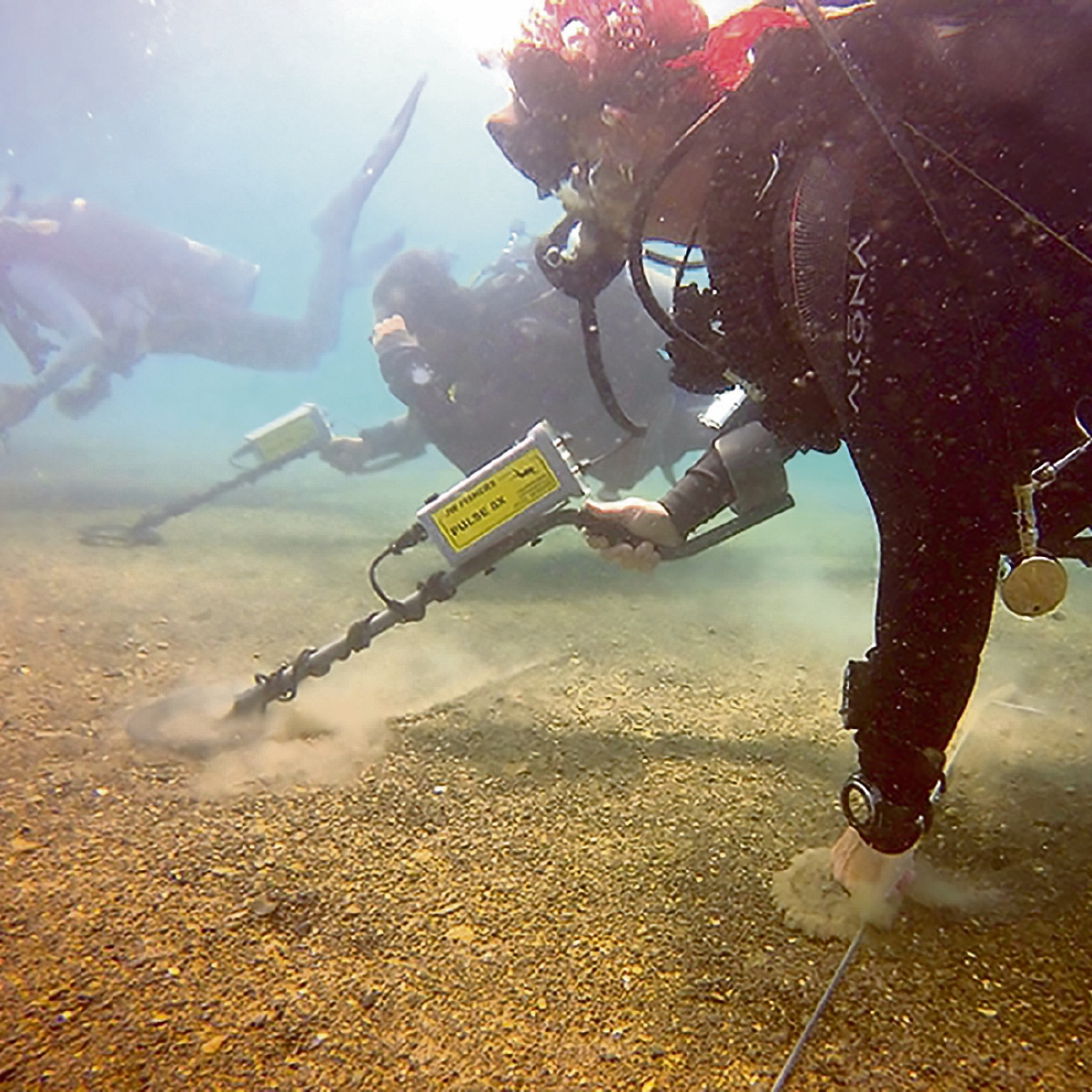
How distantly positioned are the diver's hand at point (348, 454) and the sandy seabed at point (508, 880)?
4645mm

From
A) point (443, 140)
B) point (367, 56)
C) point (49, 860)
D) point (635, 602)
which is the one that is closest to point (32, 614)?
point (49, 860)

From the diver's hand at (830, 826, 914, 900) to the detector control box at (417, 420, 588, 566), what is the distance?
1686mm

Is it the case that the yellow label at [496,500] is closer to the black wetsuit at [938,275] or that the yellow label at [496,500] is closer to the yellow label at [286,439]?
the black wetsuit at [938,275]

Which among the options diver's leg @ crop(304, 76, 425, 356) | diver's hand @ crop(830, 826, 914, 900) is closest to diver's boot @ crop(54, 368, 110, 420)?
diver's leg @ crop(304, 76, 425, 356)

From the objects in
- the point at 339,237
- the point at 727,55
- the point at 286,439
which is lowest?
the point at 727,55

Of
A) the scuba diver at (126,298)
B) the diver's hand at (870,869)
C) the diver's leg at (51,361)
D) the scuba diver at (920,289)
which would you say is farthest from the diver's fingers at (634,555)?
the diver's leg at (51,361)

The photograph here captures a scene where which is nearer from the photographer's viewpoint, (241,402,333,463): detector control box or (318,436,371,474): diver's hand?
(241,402,333,463): detector control box

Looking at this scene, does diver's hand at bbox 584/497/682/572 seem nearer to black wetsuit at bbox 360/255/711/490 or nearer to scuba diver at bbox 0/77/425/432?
black wetsuit at bbox 360/255/711/490

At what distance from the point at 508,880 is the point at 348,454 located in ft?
25.7

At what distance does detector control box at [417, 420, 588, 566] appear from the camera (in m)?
2.97

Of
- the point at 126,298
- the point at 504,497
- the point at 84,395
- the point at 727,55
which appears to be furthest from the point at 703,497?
the point at 126,298

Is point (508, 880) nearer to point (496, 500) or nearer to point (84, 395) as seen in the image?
point (496, 500)

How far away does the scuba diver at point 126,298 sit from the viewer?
12.6m

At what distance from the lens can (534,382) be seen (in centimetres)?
741
